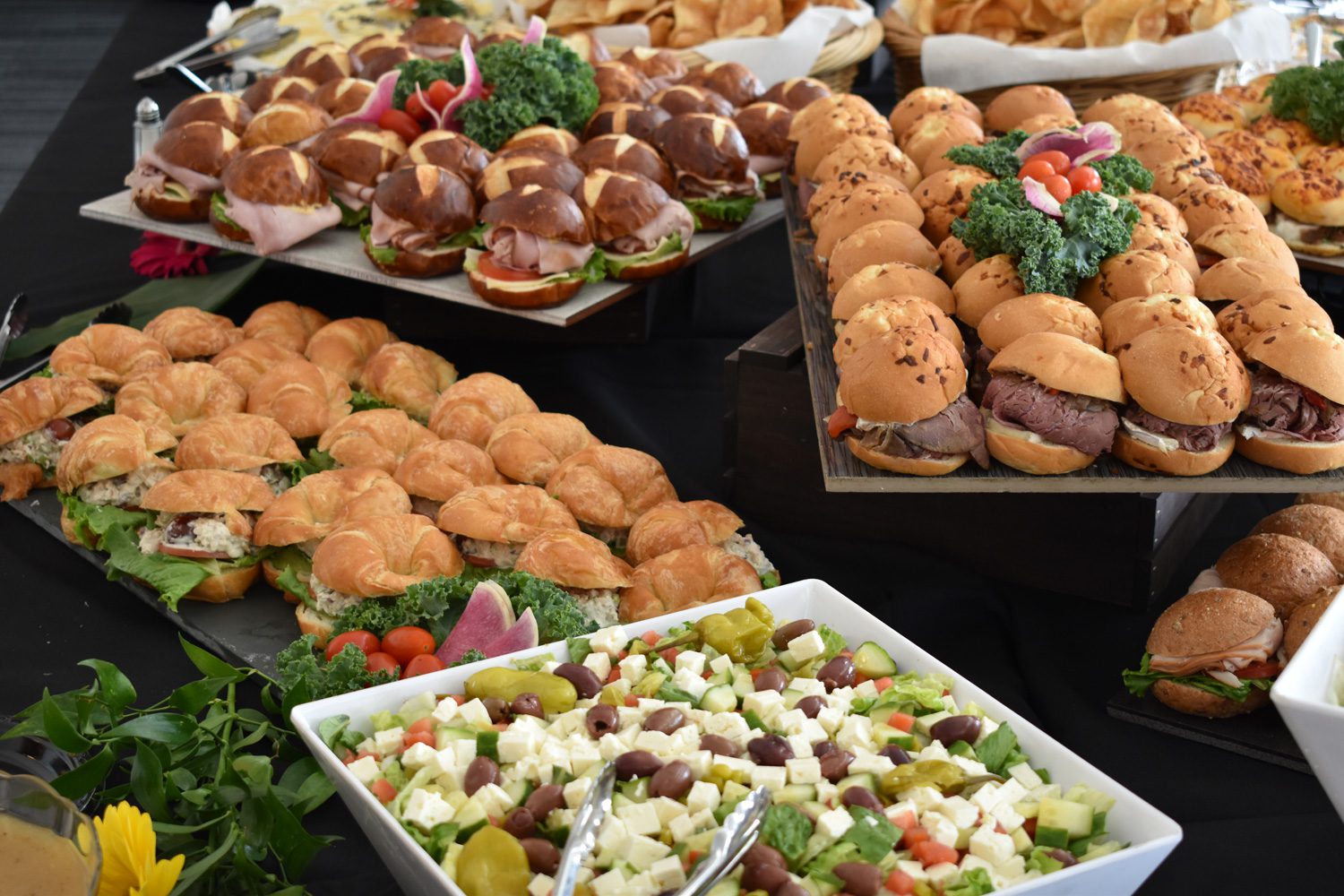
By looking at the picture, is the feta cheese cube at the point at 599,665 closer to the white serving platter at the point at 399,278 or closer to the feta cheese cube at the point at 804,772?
the feta cheese cube at the point at 804,772

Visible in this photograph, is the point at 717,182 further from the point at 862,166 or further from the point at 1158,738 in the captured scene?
the point at 1158,738

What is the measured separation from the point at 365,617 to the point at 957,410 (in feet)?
2.95

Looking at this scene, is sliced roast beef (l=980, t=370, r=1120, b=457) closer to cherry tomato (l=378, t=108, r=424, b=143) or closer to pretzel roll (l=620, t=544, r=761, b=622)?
pretzel roll (l=620, t=544, r=761, b=622)

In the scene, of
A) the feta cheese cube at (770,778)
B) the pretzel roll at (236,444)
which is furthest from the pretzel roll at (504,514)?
the feta cheese cube at (770,778)

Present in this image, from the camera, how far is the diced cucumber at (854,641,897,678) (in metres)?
1.53

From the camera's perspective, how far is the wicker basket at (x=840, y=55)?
387 centimetres

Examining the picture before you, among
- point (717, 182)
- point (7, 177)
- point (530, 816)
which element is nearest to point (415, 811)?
point (530, 816)

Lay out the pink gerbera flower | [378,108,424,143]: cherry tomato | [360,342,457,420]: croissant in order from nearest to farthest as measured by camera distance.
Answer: [360,342,457,420]: croissant, [378,108,424,143]: cherry tomato, the pink gerbera flower

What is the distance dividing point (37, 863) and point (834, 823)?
73 centimetres

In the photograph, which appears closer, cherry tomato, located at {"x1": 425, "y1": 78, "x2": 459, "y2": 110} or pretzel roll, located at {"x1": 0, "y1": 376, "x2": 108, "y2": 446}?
pretzel roll, located at {"x1": 0, "y1": 376, "x2": 108, "y2": 446}

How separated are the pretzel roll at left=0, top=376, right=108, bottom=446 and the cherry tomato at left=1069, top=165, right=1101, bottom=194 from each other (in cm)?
185

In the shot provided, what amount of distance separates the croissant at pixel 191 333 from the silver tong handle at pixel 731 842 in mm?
1896

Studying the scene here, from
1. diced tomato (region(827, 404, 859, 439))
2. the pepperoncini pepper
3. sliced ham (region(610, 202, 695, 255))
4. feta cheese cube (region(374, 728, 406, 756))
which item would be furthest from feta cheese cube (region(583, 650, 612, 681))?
sliced ham (region(610, 202, 695, 255))

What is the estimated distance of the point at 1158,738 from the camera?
1.71 m
